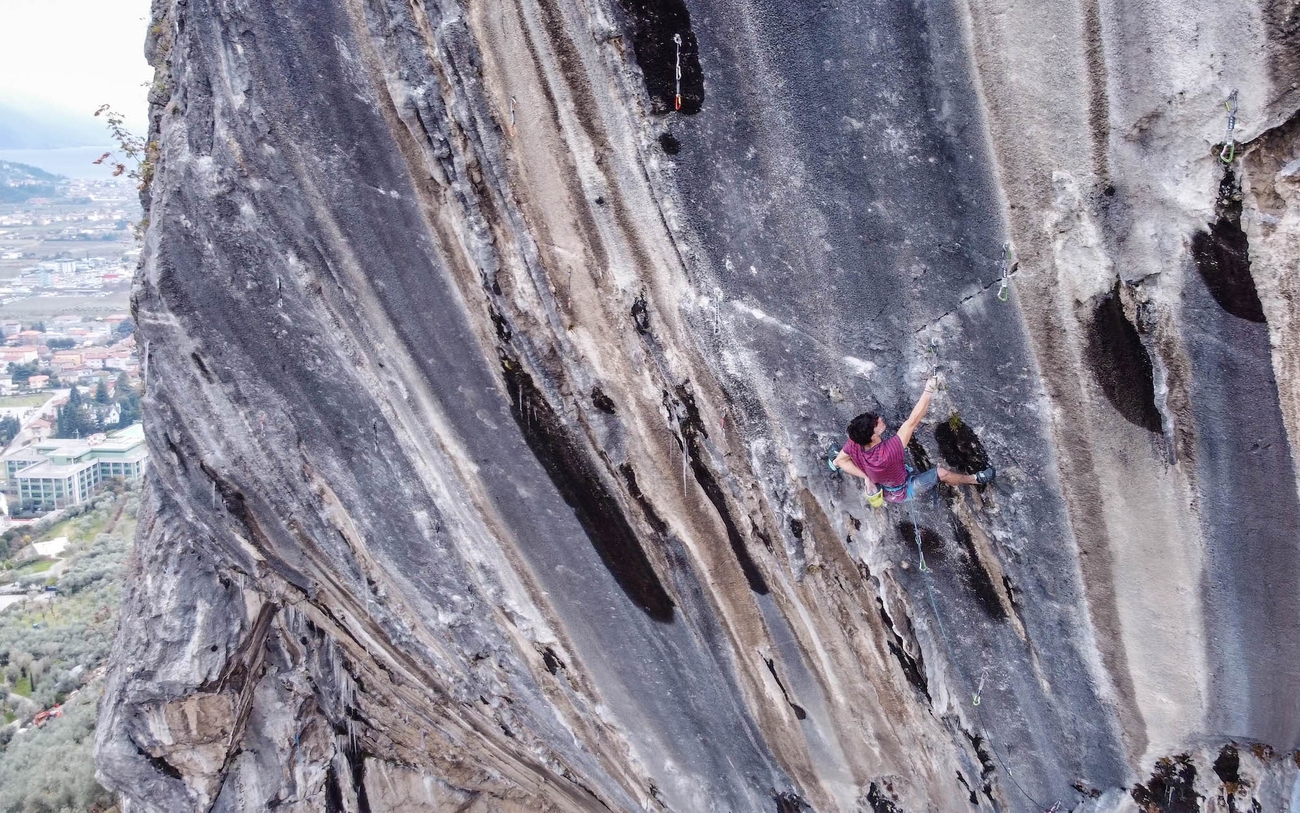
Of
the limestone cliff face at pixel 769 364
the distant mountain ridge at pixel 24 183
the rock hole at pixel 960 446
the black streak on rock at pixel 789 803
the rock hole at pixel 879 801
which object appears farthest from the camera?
the distant mountain ridge at pixel 24 183

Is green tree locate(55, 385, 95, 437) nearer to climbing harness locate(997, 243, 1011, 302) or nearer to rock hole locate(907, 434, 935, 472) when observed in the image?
rock hole locate(907, 434, 935, 472)

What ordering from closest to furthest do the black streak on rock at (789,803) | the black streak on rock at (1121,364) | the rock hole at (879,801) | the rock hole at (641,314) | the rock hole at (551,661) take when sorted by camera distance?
the black streak on rock at (1121,364) → the rock hole at (641,314) → the rock hole at (879,801) → the rock hole at (551,661) → the black streak on rock at (789,803)

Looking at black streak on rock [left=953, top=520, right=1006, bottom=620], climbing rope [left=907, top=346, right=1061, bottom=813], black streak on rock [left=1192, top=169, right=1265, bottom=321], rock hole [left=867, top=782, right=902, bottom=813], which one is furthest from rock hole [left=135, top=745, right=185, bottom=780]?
black streak on rock [left=1192, top=169, right=1265, bottom=321]

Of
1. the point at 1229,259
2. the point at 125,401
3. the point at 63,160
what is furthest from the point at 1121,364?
the point at 63,160

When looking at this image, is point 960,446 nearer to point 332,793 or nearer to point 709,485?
point 709,485

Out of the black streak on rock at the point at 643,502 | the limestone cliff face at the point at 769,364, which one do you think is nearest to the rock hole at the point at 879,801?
the limestone cliff face at the point at 769,364

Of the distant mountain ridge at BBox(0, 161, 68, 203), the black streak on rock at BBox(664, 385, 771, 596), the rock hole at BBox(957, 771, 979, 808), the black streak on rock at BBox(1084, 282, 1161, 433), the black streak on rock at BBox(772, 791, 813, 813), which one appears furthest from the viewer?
the distant mountain ridge at BBox(0, 161, 68, 203)

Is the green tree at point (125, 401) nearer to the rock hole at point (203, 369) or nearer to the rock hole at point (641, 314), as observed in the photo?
the rock hole at point (203, 369)
